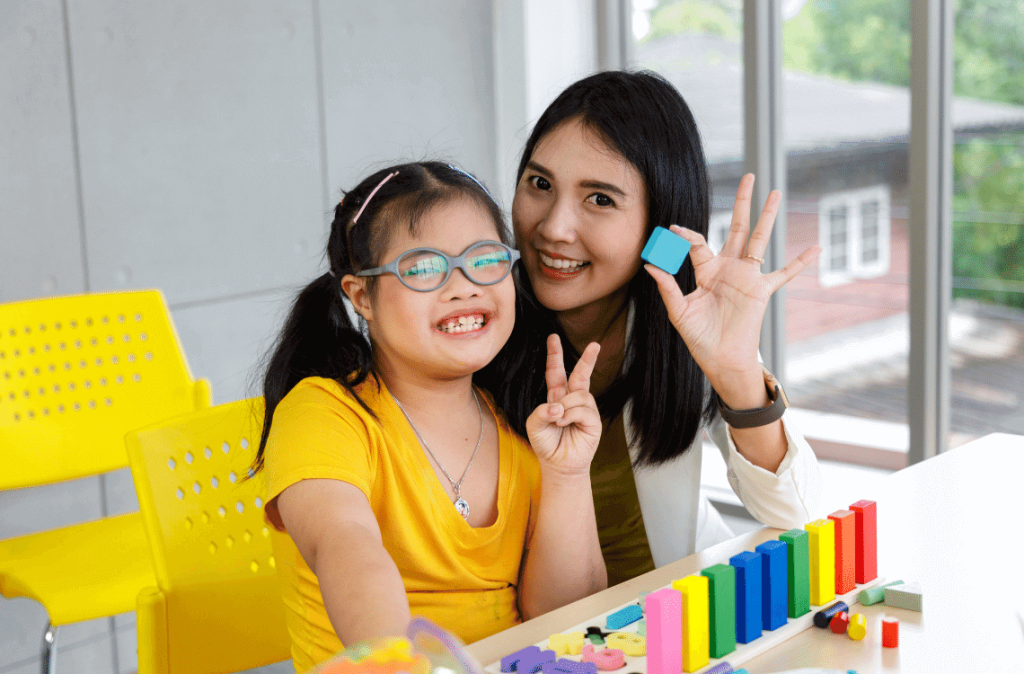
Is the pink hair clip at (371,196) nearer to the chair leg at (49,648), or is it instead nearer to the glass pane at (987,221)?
the chair leg at (49,648)

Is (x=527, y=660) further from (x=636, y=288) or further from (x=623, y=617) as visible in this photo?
(x=636, y=288)

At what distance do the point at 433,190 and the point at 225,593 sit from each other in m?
0.69

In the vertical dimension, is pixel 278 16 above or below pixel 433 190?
above

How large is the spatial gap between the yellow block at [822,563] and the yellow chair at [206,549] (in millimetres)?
830

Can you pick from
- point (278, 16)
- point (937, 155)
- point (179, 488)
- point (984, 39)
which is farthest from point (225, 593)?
point (984, 39)

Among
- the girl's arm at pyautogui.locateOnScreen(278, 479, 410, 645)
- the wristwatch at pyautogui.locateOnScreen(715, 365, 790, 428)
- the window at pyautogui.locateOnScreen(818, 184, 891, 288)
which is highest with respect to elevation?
the window at pyautogui.locateOnScreen(818, 184, 891, 288)

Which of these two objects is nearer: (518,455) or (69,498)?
(518,455)

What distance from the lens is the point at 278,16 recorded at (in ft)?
9.25

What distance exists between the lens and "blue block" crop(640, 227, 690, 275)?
139cm

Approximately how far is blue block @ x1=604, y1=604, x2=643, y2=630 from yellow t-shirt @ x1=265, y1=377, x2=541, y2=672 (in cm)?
25

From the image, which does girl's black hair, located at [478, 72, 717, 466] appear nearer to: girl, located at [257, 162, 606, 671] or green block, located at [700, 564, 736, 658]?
girl, located at [257, 162, 606, 671]

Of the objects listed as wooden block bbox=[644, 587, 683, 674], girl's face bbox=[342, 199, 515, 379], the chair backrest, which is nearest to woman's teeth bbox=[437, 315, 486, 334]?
girl's face bbox=[342, 199, 515, 379]

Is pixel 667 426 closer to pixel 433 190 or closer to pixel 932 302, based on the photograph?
pixel 433 190

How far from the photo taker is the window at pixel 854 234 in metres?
2.91
